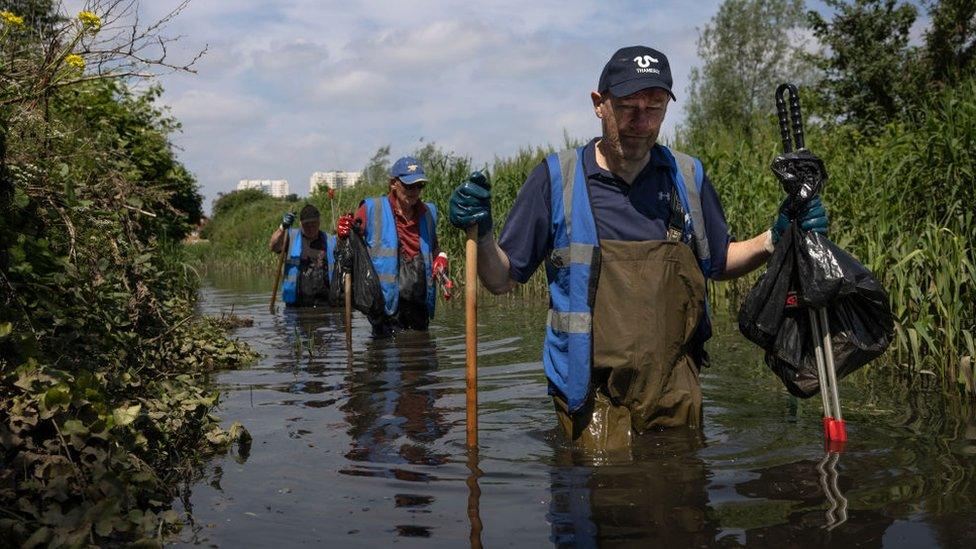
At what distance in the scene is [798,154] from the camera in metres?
4.37

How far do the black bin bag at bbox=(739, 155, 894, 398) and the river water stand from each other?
47 cm

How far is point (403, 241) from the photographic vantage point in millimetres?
9398

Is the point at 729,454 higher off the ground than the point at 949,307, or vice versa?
the point at 949,307

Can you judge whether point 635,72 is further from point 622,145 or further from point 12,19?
point 12,19

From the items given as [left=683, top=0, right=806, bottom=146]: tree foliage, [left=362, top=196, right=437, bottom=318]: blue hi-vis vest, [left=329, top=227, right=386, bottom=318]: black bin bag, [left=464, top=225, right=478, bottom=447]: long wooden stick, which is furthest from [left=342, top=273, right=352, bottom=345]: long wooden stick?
[left=683, top=0, right=806, bottom=146]: tree foliage

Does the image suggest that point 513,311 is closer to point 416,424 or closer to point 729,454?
point 416,424

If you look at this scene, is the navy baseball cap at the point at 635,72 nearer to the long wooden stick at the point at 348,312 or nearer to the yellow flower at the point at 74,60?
the yellow flower at the point at 74,60

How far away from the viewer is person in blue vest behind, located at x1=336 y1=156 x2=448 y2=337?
29.7ft

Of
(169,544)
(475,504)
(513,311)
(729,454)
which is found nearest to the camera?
(169,544)

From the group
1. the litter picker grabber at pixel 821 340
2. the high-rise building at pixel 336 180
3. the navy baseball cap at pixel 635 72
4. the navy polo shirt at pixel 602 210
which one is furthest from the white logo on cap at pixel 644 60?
Answer: the high-rise building at pixel 336 180

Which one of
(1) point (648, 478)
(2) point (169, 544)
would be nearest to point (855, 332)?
(1) point (648, 478)

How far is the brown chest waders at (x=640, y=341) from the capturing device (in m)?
4.25

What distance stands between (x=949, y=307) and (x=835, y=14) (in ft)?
90.9

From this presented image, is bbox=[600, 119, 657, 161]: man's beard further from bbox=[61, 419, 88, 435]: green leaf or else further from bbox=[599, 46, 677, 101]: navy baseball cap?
bbox=[61, 419, 88, 435]: green leaf
